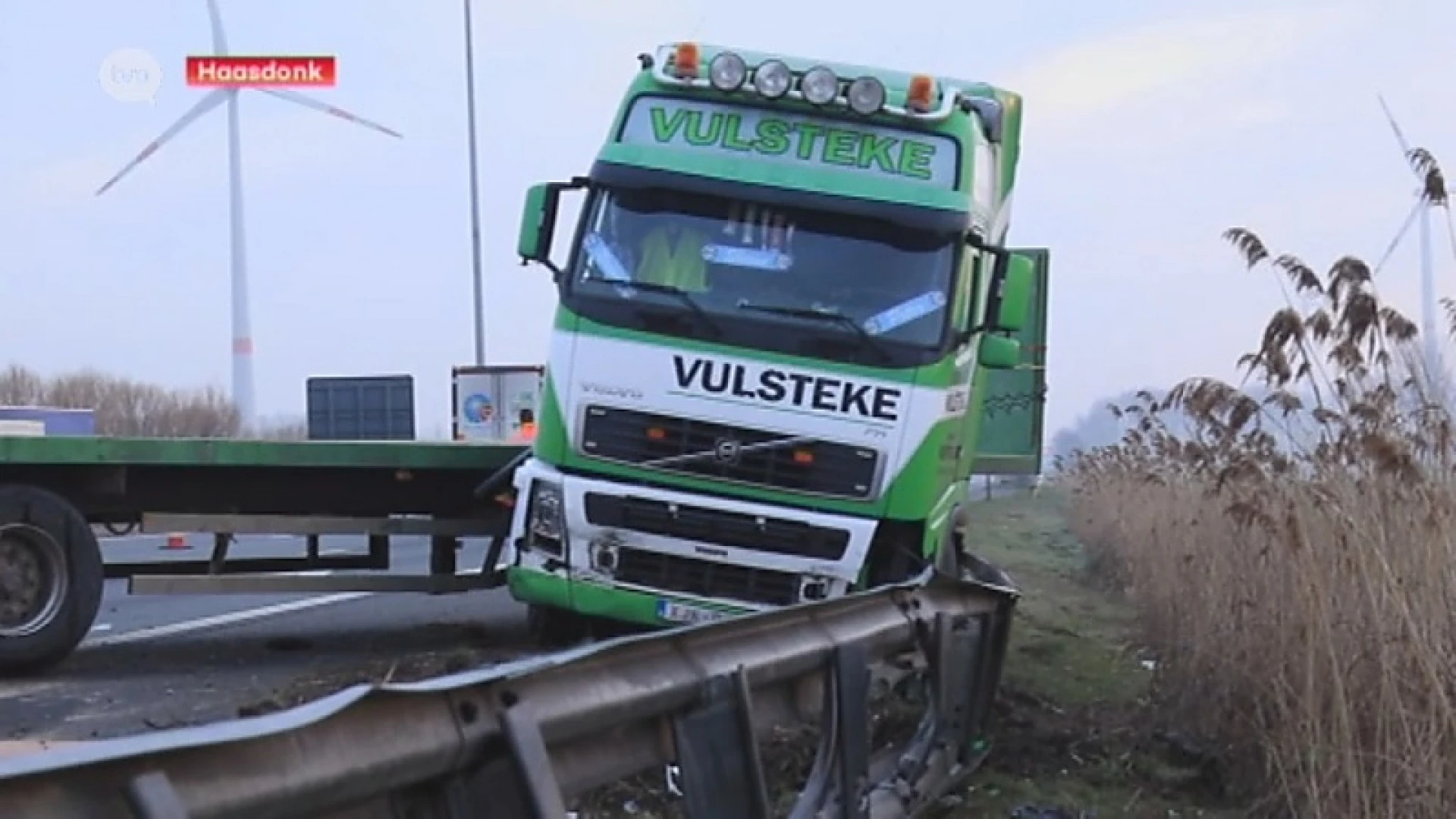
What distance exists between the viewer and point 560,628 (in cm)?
1071

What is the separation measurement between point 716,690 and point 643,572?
503cm

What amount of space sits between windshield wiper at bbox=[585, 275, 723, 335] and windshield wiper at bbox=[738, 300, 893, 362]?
181mm

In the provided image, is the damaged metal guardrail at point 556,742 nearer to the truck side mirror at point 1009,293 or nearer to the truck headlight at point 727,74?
the truck side mirror at point 1009,293

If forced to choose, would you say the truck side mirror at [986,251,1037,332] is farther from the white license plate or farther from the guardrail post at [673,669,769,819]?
the guardrail post at [673,669,769,819]

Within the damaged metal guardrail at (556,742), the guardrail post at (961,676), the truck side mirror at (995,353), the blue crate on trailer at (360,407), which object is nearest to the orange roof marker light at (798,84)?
the truck side mirror at (995,353)

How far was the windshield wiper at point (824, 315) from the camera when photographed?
386 inches

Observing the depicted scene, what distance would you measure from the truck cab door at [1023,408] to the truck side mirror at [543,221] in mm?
6163

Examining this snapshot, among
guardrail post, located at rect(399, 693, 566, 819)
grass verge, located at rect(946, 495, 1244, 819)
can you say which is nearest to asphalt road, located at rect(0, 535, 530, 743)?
grass verge, located at rect(946, 495, 1244, 819)

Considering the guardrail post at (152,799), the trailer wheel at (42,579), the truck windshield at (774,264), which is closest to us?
the guardrail post at (152,799)

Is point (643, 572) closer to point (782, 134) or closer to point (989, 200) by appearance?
point (782, 134)

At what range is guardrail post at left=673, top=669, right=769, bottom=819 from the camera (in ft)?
15.5

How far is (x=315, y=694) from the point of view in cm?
939

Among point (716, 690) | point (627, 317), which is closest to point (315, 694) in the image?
point (627, 317)

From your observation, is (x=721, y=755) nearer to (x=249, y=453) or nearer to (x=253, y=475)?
(x=249, y=453)
